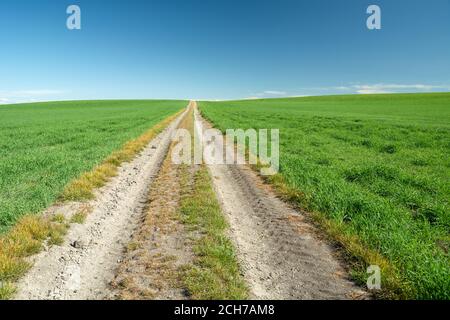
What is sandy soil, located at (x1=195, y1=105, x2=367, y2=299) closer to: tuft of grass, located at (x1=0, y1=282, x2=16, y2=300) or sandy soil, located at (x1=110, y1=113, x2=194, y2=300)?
sandy soil, located at (x1=110, y1=113, x2=194, y2=300)

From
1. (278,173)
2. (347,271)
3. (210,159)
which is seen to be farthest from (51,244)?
(210,159)

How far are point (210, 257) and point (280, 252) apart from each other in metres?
1.56

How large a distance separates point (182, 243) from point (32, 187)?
6.25 meters

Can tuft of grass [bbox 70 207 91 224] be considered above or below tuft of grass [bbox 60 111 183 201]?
below

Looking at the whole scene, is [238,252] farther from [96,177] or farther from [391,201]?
[96,177]

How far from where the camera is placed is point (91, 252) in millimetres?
6742

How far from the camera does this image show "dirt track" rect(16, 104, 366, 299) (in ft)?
17.8

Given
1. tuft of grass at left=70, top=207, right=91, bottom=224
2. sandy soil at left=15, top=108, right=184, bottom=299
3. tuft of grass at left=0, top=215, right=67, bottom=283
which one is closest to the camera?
sandy soil at left=15, top=108, right=184, bottom=299

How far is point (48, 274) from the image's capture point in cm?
583

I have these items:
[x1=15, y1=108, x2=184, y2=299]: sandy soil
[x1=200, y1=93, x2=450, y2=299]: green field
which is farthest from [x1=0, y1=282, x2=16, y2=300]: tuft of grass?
[x1=200, y1=93, x2=450, y2=299]: green field

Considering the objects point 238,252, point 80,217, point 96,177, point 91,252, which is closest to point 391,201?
point 238,252

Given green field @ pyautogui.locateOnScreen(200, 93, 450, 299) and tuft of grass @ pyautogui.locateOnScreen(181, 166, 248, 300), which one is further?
green field @ pyautogui.locateOnScreen(200, 93, 450, 299)

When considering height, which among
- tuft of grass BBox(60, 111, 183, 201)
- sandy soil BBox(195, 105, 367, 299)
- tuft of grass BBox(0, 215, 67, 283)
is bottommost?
sandy soil BBox(195, 105, 367, 299)

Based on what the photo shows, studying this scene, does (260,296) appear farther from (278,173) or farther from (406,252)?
(278,173)
